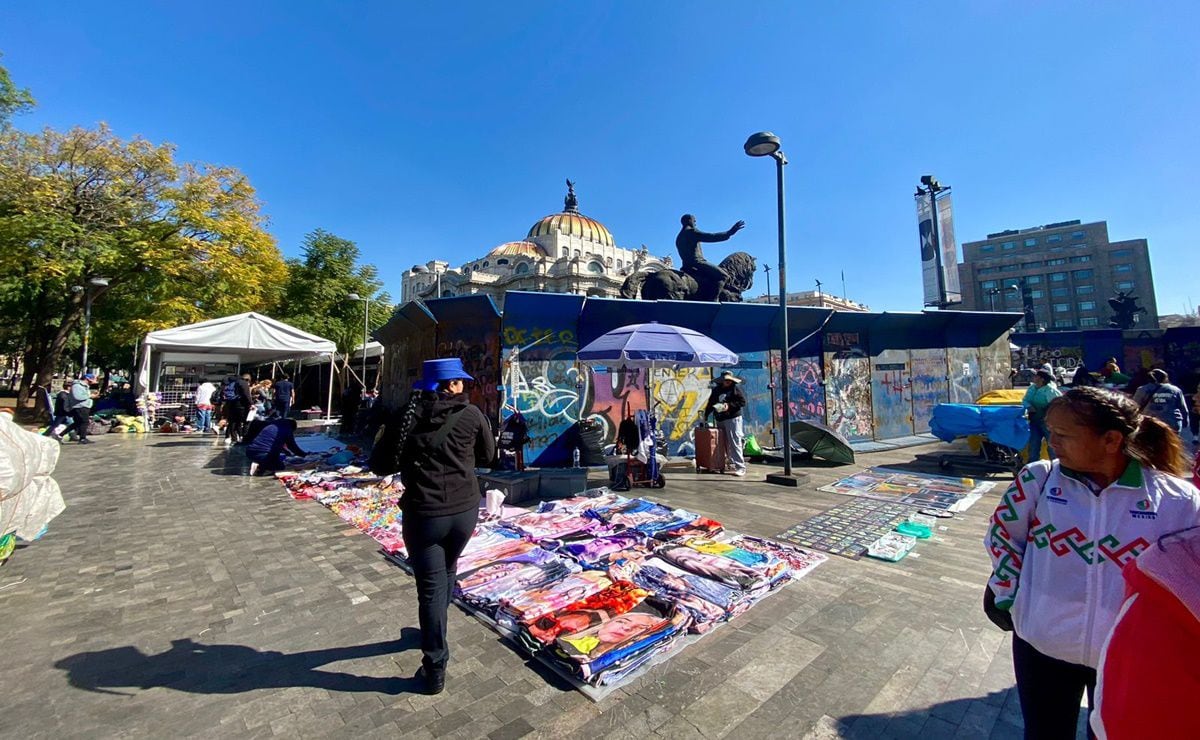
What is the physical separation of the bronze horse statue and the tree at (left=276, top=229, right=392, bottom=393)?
19.7 meters

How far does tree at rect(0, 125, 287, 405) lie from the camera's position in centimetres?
1719

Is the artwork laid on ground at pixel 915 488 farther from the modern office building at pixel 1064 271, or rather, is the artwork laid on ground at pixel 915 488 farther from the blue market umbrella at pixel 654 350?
the modern office building at pixel 1064 271

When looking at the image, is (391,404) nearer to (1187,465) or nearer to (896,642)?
(896,642)

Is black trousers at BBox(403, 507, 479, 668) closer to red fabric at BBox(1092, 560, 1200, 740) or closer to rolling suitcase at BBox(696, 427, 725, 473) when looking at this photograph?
red fabric at BBox(1092, 560, 1200, 740)

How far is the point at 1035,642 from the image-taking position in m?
1.65

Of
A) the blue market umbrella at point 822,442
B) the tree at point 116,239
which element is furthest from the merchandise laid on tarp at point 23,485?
the tree at point 116,239

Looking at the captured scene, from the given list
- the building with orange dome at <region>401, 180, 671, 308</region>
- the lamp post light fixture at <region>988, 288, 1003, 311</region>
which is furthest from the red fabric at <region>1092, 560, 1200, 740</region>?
the building with orange dome at <region>401, 180, 671, 308</region>

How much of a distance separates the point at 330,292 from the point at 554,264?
51.5 metres

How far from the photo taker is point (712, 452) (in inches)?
354

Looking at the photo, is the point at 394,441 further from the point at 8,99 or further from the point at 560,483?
the point at 8,99

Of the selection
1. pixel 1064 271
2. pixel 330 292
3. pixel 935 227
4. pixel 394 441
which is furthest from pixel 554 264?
pixel 1064 271

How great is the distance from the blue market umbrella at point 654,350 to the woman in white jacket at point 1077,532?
5.35 meters

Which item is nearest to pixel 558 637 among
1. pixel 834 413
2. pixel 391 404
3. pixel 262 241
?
pixel 834 413

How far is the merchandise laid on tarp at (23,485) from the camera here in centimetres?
409
